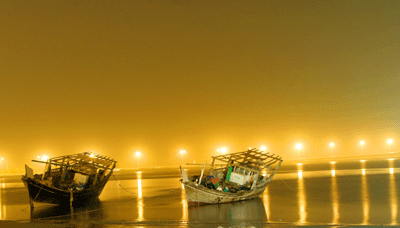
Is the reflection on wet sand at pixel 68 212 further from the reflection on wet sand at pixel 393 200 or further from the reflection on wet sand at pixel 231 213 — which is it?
the reflection on wet sand at pixel 393 200

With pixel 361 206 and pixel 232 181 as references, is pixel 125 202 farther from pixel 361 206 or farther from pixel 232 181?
pixel 361 206

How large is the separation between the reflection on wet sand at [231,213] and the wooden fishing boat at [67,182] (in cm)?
901

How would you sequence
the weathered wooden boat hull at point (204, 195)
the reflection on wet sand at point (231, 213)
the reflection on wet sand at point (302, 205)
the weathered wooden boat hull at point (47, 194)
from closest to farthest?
the reflection on wet sand at point (302, 205) → the reflection on wet sand at point (231, 213) → the weathered wooden boat hull at point (204, 195) → the weathered wooden boat hull at point (47, 194)

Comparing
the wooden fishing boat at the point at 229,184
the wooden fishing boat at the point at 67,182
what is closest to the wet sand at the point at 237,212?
the wooden fishing boat at the point at 229,184

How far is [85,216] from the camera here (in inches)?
832

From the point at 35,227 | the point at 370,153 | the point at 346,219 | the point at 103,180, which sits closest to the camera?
the point at 346,219

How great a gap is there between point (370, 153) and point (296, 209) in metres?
102

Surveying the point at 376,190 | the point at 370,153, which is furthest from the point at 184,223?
the point at 370,153

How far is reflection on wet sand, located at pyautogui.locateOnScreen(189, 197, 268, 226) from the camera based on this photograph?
17953 mm

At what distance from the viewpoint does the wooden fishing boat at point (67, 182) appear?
80.4ft

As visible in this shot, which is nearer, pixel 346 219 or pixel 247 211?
pixel 346 219

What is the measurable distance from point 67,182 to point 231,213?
1428cm

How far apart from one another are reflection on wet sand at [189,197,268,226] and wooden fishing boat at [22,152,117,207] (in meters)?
9.01

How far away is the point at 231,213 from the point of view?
19.8m
